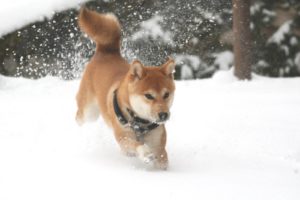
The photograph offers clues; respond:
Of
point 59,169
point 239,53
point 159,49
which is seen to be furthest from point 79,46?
point 59,169

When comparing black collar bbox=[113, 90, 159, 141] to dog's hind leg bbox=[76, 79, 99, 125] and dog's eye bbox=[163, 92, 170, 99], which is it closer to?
dog's eye bbox=[163, 92, 170, 99]

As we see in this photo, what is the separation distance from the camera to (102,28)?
229 inches

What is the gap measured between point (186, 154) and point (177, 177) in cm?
100

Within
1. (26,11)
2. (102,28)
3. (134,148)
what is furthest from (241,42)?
(134,148)

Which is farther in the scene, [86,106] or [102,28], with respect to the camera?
[86,106]

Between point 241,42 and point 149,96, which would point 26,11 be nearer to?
point 241,42

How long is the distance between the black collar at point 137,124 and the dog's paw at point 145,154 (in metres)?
0.13

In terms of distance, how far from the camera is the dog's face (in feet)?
15.3

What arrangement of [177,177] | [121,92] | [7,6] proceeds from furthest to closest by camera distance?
[7,6]
[121,92]
[177,177]

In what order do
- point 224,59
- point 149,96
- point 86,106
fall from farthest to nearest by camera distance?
1. point 224,59
2. point 86,106
3. point 149,96

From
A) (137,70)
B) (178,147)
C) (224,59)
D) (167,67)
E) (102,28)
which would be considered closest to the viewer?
(137,70)

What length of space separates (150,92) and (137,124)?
334 millimetres

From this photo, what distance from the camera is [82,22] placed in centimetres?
590

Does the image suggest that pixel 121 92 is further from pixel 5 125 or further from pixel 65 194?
pixel 5 125
